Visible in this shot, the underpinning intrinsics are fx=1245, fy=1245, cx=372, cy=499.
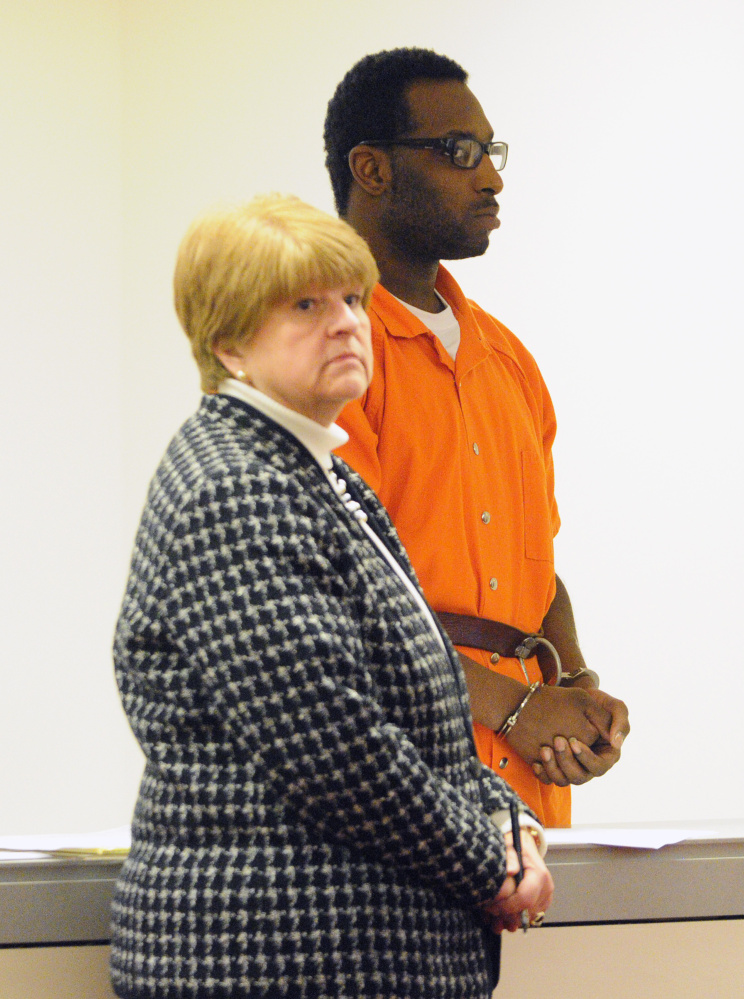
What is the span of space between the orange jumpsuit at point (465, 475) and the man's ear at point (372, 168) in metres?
0.16

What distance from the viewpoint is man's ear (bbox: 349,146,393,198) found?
5.57 feet

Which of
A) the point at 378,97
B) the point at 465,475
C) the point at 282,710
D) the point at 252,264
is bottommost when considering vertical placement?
the point at 282,710

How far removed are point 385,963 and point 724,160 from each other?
2455 mm

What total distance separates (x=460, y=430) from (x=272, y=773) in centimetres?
78

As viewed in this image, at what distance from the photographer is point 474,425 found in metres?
1.64

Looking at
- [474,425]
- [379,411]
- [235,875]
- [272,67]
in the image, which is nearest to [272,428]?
[235,875]

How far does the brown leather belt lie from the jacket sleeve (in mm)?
563

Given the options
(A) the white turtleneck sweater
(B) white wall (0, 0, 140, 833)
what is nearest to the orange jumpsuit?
(A) the white turtleneck sweater

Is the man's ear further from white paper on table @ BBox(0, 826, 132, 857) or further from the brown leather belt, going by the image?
white paper on table @ BBox(0, 826, 132, 857)

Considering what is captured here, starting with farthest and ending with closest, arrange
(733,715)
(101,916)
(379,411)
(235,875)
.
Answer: (733,715) < (379,411) < (101,916) < (235,875)

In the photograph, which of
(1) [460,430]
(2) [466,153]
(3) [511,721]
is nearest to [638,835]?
(3) [511,721]

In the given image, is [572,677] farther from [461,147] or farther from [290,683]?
[290,683]

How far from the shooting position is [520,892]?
987 millimetres

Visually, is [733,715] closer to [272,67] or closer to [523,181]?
[523,181]
